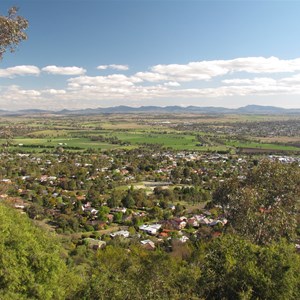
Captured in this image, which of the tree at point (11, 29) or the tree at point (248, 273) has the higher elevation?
the tree at point (11, 29)

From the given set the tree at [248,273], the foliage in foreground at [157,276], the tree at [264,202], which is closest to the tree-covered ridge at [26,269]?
the foliage in foreground at [157,276]

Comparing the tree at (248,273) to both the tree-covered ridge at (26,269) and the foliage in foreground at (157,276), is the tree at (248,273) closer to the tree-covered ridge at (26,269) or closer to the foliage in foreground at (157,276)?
the foliage in foreground at (157,276)

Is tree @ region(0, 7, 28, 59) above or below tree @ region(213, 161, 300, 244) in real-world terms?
above

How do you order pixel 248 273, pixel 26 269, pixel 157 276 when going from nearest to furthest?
pixel 26 269 < pixel 248 273 < pixel 157 276

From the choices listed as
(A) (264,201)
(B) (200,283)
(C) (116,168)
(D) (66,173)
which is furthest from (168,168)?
(B) (200,283)

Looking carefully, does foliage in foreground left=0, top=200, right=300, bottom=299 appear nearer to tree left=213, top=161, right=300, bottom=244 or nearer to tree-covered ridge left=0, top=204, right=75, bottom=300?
tree-covered ridge left=0, top=204, right=75, bottom=300

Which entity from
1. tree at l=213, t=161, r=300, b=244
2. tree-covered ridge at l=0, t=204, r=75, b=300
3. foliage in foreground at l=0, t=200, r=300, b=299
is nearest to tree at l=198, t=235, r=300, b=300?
foliage in foreground at l=0, t=200, r=300, b=299

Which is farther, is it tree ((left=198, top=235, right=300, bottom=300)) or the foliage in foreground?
tree ((left=198, top=235, right=300, bottom=300))

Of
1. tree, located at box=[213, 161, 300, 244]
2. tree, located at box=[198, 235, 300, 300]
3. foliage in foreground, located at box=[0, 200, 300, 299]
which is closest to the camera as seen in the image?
foliage in foreground, located at box=[0, 200, 300, 299]

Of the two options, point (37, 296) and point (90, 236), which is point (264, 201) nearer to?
point (37, 296)

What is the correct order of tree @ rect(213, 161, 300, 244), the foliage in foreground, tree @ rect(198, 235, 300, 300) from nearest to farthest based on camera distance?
the foliage in foreground → tree @ rect(198, 235, 300, 300) → tree @ rect(213, 161, 300, 244)

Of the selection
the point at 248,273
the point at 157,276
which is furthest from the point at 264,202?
the point at 157,276

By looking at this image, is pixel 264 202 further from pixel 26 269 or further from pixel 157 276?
pixel 26 269
